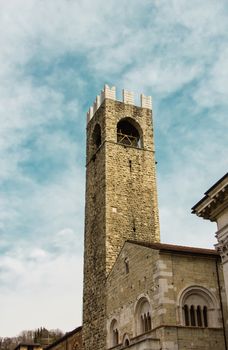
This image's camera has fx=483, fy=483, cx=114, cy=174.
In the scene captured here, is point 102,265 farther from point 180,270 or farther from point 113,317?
point 180,270

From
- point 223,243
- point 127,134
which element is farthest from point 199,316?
point 127,134

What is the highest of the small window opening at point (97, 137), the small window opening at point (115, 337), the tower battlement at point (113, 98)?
the tower battlement at point (113, 98)

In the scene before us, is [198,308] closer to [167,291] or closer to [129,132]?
[167,291]

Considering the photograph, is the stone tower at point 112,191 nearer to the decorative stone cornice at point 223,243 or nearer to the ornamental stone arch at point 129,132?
the ornamental stone arch at point 129,132

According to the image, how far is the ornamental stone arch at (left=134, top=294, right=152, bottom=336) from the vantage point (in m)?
22.8

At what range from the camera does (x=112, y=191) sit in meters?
31.1

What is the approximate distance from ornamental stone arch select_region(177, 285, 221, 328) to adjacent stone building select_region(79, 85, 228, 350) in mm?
44

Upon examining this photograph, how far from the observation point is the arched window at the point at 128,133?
34.4m

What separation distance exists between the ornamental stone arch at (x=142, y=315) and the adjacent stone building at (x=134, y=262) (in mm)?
47

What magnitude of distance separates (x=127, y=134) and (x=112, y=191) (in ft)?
20.2

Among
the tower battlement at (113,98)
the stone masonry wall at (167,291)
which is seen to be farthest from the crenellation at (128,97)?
the stone masonry wall at (167,291)

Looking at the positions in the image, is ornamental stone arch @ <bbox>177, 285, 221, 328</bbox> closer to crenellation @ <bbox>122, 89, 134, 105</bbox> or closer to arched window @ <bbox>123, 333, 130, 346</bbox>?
arched window @ <bbox>123, 333, 130, 346</bbox>

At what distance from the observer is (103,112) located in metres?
34.1

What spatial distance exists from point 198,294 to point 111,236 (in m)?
8.30
